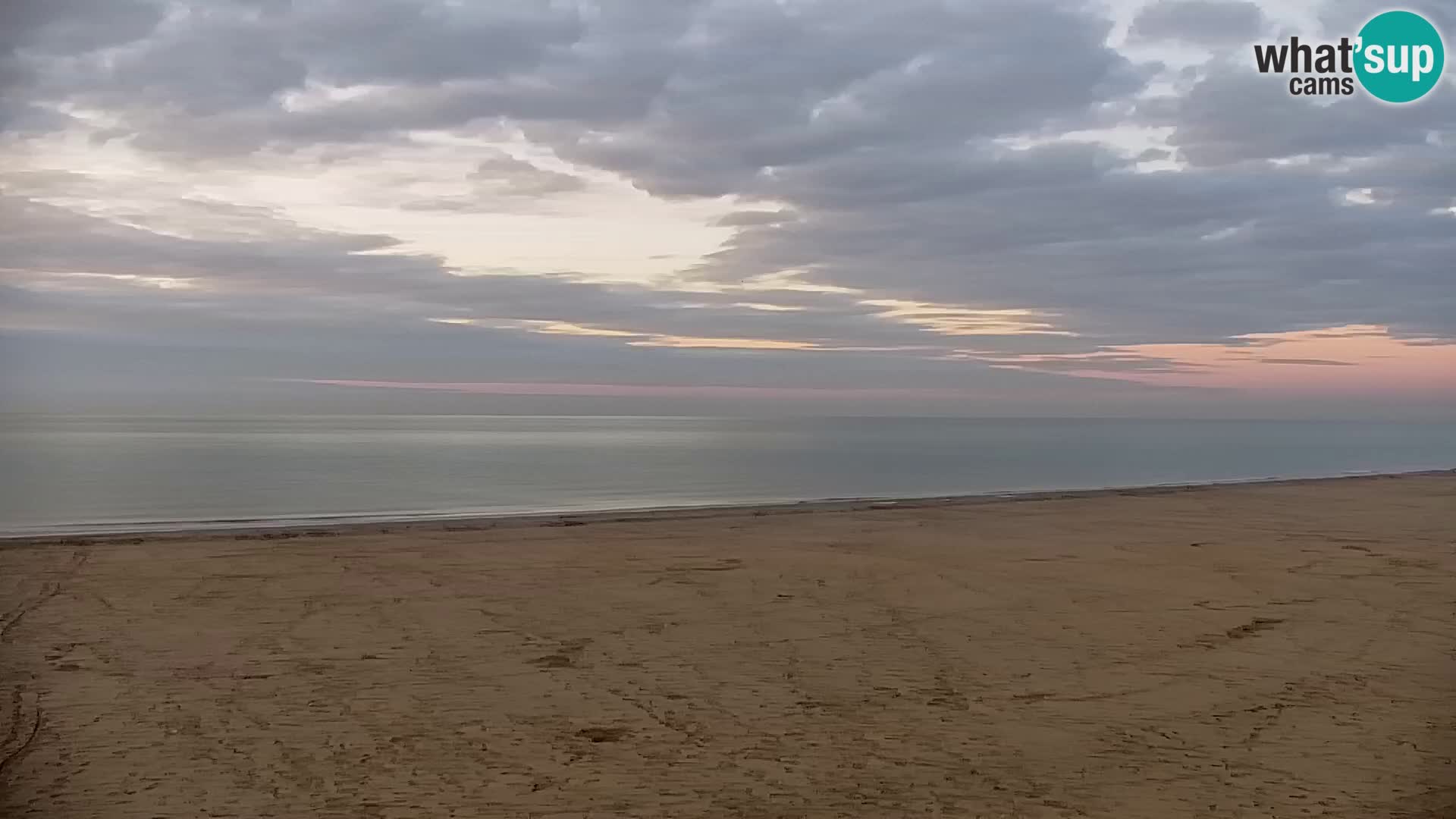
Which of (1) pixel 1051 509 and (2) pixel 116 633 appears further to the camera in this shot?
(1) pixel 1051 509

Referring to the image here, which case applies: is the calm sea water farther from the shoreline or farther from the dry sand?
the dry sand

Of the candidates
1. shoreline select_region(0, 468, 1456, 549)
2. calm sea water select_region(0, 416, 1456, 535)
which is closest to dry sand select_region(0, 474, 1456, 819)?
shoreline select_region(0, 468, 1456, 549)

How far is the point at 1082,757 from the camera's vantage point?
22.0 feet

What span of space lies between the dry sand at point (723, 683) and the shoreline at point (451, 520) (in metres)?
2.60

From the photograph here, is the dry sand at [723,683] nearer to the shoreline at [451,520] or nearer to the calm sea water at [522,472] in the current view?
the shoreline at [451,520]

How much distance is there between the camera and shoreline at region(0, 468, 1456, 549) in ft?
61.3

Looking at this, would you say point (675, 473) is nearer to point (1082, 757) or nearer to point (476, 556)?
point (476, 556)

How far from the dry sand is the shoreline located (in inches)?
102

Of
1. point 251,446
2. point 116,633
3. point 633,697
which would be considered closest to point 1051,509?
point 633,697

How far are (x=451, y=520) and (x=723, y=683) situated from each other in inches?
619

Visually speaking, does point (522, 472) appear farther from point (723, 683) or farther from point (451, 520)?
point (723, 683)

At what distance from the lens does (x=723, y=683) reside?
27.8 ft

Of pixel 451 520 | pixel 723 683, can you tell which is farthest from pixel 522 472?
pixel 723 683

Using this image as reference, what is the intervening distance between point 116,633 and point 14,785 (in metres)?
4.29
